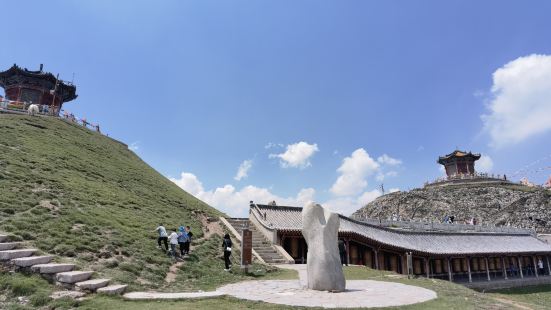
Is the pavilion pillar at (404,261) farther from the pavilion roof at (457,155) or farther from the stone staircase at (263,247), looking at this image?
the pavilion roof at (457,155)

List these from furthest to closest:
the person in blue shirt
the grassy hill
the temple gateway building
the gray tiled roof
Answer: the grassy hill → the gray tiled roof → the temple gateway building → the person in blue shirt

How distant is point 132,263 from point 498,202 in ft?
Answer: 262

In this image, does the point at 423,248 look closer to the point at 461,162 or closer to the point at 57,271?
the point at 57,271

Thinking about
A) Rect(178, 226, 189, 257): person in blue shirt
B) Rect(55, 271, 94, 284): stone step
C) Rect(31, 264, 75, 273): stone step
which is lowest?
Rect(55, 271, 94, 284): stone step

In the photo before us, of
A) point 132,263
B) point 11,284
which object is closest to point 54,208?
point 132,263

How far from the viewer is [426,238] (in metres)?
38.7

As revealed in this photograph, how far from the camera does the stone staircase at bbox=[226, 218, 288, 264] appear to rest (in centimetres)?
2514

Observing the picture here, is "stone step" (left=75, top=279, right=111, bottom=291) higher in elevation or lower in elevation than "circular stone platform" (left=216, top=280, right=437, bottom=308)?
higher

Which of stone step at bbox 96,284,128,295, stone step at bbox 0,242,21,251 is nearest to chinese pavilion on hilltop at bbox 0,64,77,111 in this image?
stone step at bbox 0,242,21,251

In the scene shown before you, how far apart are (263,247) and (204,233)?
4445mm

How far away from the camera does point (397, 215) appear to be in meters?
82.8

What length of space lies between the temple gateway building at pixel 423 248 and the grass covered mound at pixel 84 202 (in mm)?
5868

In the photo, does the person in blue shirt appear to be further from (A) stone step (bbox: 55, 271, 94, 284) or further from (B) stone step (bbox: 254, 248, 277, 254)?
(A) stone step (bbox: 55, 271, 94, 284)

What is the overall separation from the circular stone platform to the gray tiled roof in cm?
1469
